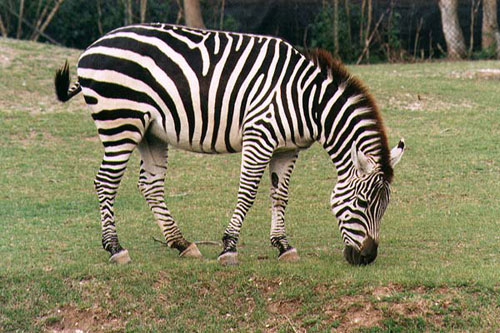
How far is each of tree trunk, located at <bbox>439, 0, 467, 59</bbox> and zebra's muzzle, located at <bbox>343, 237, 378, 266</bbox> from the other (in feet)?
48.4

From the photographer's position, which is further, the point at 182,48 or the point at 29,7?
the point at 29,7

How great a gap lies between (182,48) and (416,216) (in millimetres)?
4165

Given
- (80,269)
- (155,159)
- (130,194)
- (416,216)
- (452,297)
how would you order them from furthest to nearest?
1. (130,194)
2. (416,216)
3. (155,159)
4. (80,269)
5. (452,297)

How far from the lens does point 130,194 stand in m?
12.5

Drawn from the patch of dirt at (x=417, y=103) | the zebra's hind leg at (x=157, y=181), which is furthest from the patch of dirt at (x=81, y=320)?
the patch of dirt at (x=417, y=103)

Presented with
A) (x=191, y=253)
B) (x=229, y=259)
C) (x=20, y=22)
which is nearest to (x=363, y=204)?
(x=229, y=259)

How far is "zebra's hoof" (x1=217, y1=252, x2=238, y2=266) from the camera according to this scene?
8.41m

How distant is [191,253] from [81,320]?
1621mm

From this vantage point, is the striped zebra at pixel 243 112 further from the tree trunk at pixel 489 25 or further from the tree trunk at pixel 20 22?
the tree trunk at pixel 489 25

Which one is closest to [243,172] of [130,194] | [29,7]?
[130,194]

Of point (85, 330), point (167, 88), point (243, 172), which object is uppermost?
point (167, 88)

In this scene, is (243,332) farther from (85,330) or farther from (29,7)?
(29,7)

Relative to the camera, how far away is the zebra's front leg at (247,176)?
827cm

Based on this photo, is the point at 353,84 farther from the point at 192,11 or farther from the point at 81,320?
the point at 192,11
